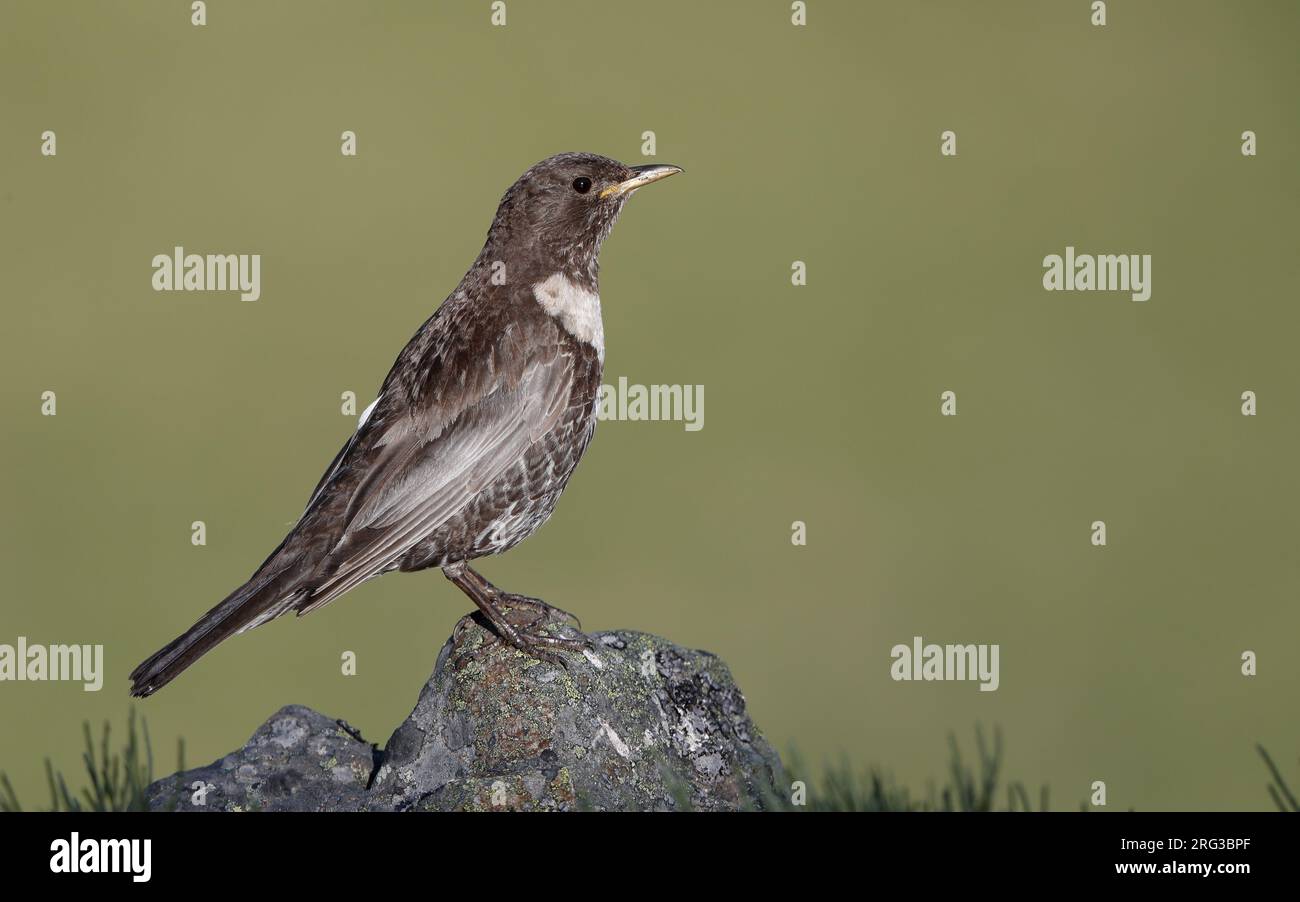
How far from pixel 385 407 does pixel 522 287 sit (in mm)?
905

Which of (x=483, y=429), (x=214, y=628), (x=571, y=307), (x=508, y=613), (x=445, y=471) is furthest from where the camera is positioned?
(x=571, y=307)

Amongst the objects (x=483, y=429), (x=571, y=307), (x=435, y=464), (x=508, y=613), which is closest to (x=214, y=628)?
(x=435, y=464)

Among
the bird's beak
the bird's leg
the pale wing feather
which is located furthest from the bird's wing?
the bird's beak

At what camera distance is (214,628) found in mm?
6375

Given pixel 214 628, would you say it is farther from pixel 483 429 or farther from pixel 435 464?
pixel 483 429

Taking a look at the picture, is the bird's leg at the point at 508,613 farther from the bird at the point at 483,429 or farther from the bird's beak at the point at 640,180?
the bird's beak at the point at 640,180

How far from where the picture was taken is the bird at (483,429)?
672cm

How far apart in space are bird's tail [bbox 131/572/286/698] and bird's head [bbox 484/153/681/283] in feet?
6.71

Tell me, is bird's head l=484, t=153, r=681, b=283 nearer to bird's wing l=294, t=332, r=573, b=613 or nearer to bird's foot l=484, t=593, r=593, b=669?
bird's wing l=294, t=332, r=573, b=613

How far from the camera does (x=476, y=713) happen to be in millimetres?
6434

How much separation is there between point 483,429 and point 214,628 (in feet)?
5.01

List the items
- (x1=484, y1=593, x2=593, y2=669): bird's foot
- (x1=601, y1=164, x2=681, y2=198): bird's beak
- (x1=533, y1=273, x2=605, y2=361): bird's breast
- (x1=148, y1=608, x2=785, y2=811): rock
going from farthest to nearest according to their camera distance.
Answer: (x1=601, y1=164, x2=681, y2=198): bird's beak, (x1=533, y1=273, x2=605, y2=361): bird's breast, (x1=484, y1=593, x2=593, y2=669): bird's foot, (x1=148, y1=608, x2=785, y2=811): rock

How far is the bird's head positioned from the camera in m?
7.40

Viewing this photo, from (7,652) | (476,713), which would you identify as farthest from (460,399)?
(7,652)
